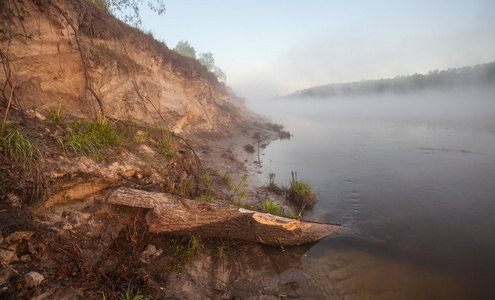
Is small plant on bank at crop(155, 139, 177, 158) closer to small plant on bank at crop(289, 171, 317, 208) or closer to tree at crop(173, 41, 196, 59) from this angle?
small plant on bank at crop(289, 171, 317, 208)

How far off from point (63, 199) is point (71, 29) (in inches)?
249

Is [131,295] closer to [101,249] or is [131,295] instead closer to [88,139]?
[101,249]

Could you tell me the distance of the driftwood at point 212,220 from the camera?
3.80 m

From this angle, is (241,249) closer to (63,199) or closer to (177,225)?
(177,225)

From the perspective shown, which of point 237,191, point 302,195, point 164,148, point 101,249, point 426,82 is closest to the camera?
point 101,249

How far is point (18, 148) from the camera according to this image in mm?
3072

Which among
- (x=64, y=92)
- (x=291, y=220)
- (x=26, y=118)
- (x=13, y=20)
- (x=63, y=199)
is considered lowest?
(x=291, y=220)

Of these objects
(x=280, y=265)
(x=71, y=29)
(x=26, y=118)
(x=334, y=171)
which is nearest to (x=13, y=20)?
(x=71, y=29)

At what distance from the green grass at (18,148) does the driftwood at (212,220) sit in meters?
1.30

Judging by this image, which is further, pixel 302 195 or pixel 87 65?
pixel 302 195

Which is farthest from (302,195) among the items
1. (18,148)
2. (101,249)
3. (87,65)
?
(87,65)

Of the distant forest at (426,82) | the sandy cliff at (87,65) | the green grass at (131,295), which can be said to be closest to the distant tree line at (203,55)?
the sandy cliff at (87,65)

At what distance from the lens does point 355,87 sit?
102812 mm

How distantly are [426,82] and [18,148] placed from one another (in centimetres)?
9614
